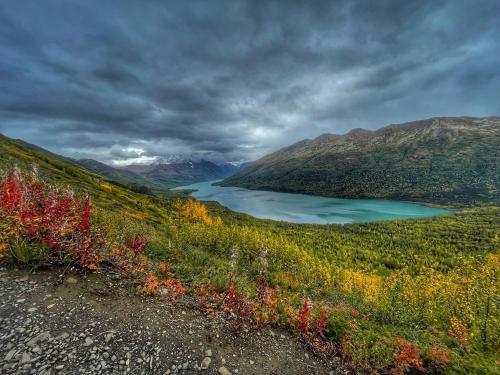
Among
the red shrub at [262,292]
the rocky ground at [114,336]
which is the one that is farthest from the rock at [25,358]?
the red shrub at [262,292]

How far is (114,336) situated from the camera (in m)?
5.15

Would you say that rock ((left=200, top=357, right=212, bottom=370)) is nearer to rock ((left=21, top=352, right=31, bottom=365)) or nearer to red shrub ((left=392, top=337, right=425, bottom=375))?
rock ((left=21, top=352, right=31, bottom=365))

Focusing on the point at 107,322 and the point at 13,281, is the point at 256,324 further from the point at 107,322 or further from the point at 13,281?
the point at 13,281

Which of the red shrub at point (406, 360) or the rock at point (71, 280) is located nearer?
the red shrub at point (406, 360)

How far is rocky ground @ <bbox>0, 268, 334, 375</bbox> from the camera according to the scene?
4473mm

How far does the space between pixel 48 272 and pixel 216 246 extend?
26.8 m

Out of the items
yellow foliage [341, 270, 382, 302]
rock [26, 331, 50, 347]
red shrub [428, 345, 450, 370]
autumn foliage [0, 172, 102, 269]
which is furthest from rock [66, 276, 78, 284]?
yellow foliage [341, 270, 382, 302]

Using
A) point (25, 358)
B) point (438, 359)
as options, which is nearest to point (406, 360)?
point (438, 359)

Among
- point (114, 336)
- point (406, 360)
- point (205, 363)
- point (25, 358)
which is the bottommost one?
point (406, 360)

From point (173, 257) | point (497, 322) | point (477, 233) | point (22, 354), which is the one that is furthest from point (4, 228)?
point (477, 233)

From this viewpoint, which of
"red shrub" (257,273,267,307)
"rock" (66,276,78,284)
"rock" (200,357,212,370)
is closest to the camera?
"rock" (200,357,212,370)

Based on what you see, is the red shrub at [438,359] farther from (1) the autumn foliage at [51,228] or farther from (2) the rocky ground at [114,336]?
(1) the autumn foliage at [51,228]

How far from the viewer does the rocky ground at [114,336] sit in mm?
4473

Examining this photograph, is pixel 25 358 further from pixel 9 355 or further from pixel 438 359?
pixel 438 359
